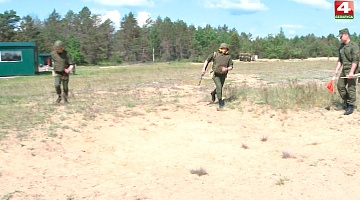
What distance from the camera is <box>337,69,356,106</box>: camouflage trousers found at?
9.23m

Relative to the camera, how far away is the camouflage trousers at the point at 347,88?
9225 mm

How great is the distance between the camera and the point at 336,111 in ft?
31.9

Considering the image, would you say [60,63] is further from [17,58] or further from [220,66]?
[17,58]

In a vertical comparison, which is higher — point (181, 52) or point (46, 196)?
point (181, 52)

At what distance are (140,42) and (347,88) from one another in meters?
81.2

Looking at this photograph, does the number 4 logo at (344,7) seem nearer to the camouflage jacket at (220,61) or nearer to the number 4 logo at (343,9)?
the number 4 logo at (343,9)

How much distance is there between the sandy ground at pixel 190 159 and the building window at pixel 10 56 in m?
23.6

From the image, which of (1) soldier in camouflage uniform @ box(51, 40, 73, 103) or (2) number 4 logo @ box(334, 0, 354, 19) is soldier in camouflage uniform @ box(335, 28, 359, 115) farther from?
(1) soldier in camouflage uniform @ box(51, 40, 73, 103)

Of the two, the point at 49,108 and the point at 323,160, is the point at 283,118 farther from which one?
the point at 49,108

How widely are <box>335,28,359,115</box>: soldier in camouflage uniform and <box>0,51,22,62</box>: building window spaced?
26.6 meters

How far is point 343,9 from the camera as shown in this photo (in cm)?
1070

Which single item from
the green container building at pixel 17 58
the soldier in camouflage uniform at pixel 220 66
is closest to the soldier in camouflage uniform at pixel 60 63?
the soldier in camouflage uniform at pixel 220 66

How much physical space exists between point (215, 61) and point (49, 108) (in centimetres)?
456

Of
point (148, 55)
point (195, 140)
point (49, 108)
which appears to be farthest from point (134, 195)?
point (148, 55)
